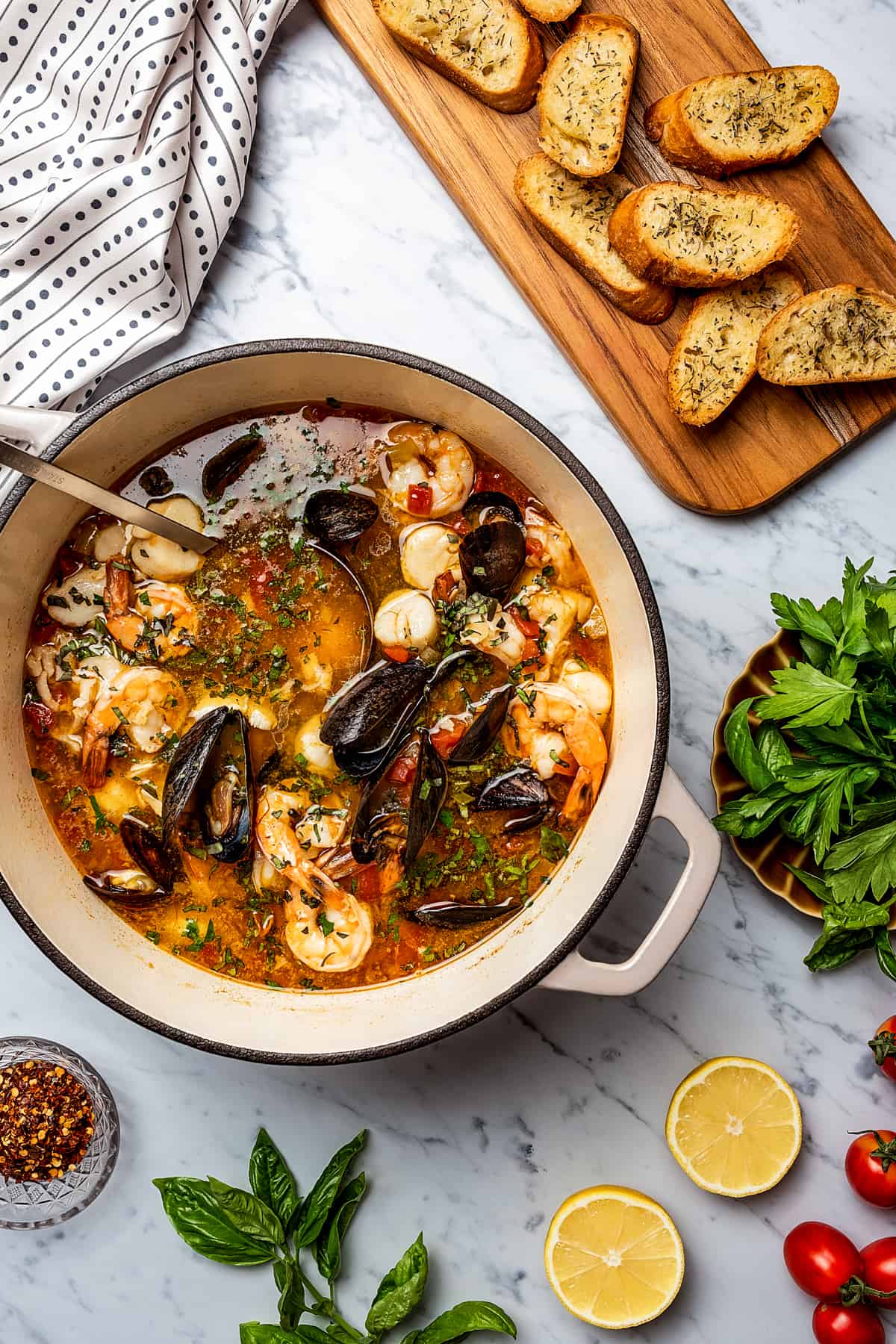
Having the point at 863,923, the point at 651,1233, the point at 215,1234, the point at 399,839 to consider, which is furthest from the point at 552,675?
the point at 215,1234

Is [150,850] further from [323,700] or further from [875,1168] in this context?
[875,1168]

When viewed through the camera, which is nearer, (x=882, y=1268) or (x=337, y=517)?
(x=337, y=517)

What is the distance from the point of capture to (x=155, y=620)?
112 inches

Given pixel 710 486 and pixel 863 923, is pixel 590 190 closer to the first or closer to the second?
pixel 710 486

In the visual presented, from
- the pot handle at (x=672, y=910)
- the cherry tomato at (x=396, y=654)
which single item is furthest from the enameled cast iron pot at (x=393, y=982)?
the cherry tomato at (x=396, y=654)

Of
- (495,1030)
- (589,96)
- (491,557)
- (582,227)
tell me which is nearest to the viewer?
(491,557)

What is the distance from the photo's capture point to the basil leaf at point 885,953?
288 centimetres

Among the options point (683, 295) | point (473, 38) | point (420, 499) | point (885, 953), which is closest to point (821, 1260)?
point (885, 953)

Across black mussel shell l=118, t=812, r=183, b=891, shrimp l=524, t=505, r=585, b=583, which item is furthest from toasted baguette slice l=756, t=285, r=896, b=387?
black mussel shell l=118, t=812, r=183, b=891

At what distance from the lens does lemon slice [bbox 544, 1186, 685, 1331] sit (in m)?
2.99

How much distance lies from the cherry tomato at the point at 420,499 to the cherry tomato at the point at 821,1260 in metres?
2.40

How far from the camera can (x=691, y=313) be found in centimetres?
306

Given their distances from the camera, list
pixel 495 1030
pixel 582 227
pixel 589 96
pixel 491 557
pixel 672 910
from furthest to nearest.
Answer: pixel 495 1030
pixel 582 227
pixel 589 96
pixel 491 557
pixel 672 910

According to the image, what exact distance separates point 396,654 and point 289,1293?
6.10 ft
